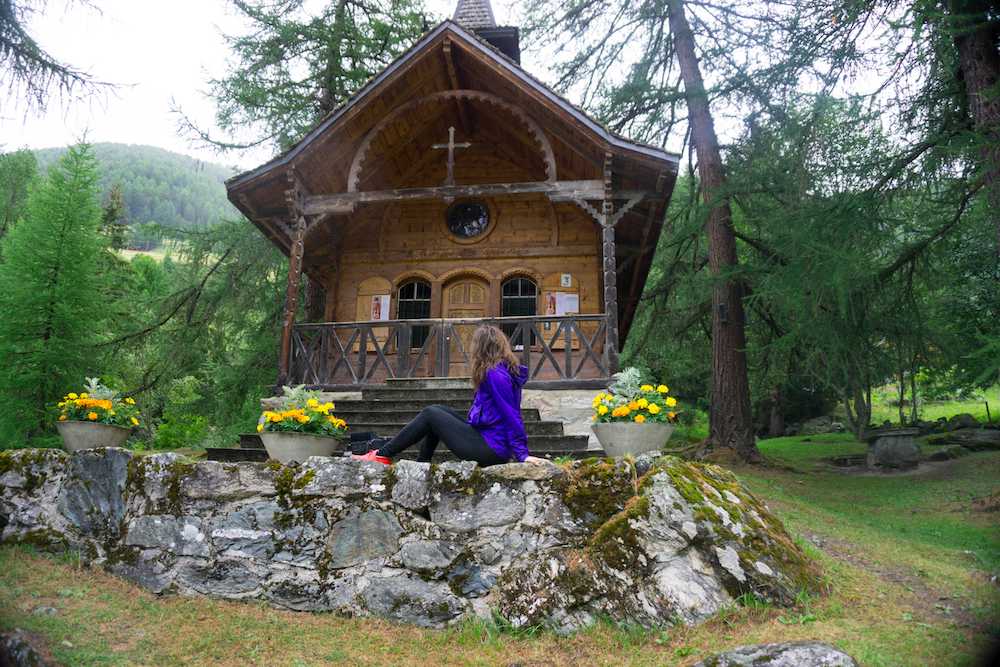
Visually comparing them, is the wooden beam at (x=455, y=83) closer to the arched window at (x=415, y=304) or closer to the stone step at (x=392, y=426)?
the arched window at (x=415, y=304)

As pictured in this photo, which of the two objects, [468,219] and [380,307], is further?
[468,219]

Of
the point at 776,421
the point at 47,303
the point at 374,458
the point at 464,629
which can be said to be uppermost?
the point at 47,303

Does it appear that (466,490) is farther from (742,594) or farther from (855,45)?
(855,45)

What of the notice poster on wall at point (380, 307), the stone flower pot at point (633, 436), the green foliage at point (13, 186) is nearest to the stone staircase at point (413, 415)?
the stone flower pot at point (633, 436)

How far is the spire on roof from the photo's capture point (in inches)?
637

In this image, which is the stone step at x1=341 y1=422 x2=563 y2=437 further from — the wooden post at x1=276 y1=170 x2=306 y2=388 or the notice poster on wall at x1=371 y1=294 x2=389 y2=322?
the notice poster on wall at x1=371 y1=294 x2=389 y2=322

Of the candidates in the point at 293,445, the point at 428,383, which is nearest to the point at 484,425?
the point at 293,445

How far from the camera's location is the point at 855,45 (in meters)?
8.40

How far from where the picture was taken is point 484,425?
522cm

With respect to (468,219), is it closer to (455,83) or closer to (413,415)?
(455,83)

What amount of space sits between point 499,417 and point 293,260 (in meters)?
7.38

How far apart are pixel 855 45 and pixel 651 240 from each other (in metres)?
5.56

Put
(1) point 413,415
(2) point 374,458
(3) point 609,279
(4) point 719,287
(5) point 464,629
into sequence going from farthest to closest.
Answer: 1. (4) point 719,287
2. (3) point 609,279
3. (1) point 413,415
4. (2) point 374,458
5. (5) point 464,629

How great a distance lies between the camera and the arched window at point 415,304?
1332cm
